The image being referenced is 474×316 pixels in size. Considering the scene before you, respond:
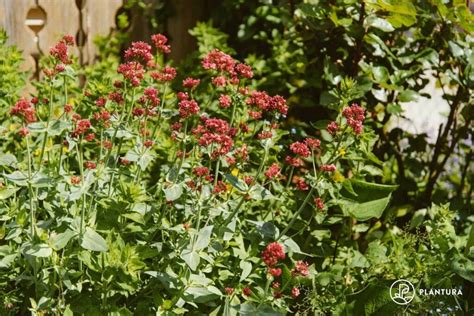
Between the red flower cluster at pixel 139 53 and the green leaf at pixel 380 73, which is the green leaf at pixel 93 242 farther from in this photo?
the green leaf at pixel 380 73

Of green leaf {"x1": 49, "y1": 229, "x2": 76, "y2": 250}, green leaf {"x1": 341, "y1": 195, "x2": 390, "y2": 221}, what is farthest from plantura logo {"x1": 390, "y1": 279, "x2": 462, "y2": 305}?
green leaf {"x1": 49, "y1": 229, "x2": 76, "y2": 250}

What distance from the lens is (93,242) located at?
2.26 metres

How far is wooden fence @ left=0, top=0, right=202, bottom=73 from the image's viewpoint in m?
4.01

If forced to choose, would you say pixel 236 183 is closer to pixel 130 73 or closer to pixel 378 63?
pixel 130 73

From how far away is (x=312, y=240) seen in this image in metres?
3.10

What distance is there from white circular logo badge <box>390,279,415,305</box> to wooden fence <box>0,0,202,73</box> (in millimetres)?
2613

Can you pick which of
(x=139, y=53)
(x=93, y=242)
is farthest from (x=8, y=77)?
(x=93, y=242)

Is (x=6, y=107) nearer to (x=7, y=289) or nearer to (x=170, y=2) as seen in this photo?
(x=7, y=289)

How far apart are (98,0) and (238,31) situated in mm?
971

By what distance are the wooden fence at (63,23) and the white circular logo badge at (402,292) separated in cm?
261

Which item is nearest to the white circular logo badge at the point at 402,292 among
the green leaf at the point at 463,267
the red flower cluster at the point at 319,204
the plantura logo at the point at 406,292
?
the plantura logo at the point at 406,292

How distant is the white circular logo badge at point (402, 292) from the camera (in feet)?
8.71

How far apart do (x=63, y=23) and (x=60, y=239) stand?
235 centimetres

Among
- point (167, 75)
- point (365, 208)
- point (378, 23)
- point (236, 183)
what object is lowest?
point (365, 208)
